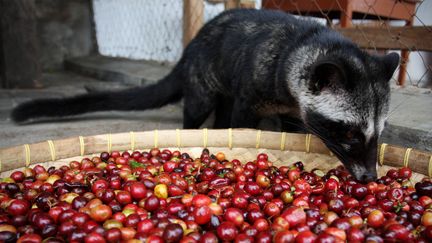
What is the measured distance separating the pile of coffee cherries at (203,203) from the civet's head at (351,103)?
158 mm

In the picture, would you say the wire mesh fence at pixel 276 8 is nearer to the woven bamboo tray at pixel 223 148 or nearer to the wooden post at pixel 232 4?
the wooden post at pixel 232 4

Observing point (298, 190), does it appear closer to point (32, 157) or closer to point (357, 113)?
point (357, 113)

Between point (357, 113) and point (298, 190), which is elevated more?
point (357, 113)

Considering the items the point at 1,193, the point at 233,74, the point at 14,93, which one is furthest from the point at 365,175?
the point at 14,93

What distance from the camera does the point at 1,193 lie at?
186cm

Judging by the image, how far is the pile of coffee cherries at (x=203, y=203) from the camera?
57.5 inches

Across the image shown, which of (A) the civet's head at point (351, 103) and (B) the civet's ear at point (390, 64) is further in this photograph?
(B) the civet's ear at point (390, 64)

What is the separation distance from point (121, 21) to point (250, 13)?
4.47 m

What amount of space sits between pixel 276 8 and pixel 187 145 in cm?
349

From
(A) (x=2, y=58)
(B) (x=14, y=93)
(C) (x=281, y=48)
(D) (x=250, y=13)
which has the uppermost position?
(D) (x=250, y=13)

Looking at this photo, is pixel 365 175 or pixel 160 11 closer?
pixel 365 175

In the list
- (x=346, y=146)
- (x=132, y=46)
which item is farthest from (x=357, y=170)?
(x=132, y=46)

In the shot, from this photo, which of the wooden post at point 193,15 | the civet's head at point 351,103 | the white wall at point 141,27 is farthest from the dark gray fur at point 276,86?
the white wall at point 141,27

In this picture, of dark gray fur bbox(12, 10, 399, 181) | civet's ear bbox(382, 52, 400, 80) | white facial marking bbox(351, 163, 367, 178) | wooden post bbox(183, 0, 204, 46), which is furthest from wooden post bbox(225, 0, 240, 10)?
white facial marking bbox(351, 163, 367, 178)
